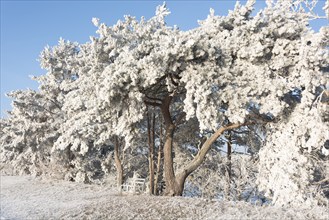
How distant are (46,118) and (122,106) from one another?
12.7 m

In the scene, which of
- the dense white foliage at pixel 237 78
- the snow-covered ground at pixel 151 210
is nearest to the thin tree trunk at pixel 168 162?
the dense white foliage at pixel 237 78

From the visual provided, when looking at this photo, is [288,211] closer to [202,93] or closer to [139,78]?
[202,93]

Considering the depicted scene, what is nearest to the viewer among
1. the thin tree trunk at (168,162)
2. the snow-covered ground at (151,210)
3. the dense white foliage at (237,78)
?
the snow-covered ground at (151,210)

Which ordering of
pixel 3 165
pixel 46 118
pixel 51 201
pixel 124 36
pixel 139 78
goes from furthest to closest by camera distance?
pixel 3 165
pixel 46 118
pixel 124 36
pixel 51 201
pixel 139 78

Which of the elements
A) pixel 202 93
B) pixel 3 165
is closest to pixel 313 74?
pixel 202 93

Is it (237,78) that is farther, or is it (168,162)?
(168,162)

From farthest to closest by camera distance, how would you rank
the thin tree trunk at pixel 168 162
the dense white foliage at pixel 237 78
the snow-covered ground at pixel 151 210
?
the thin tree trunk at pixel 168 162
the dense white foliage at pixel 237 78
the snow-covered ground at pixel 151 210

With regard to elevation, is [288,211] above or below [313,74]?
below

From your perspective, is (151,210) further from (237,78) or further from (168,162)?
(237,78)

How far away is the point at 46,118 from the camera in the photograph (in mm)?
25250

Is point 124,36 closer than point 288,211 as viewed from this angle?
No

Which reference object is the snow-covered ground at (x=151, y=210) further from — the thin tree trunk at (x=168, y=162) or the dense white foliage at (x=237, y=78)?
the dense white foliage at (x=237, y=78)

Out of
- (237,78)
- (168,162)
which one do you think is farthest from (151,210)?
(237,78)

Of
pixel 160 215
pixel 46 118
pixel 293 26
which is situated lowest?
pixel 160 215
